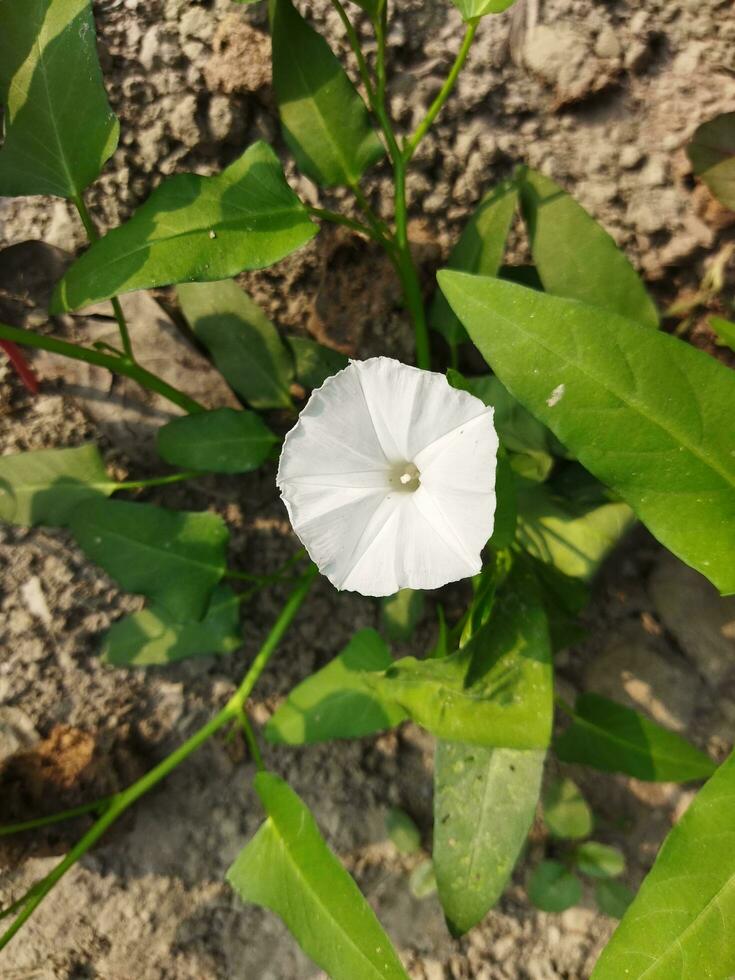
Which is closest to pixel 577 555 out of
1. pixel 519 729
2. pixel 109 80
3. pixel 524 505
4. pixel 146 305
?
pixel 524 505

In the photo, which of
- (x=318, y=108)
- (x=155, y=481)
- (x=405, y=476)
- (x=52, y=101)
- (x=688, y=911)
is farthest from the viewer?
(x=155, y=481)

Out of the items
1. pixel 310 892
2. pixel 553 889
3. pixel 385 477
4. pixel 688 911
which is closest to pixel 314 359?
pixel 385 477

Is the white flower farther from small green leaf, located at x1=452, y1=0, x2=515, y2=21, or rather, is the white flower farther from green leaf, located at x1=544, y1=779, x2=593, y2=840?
green leaf, located at x1=544, y1=779, x2=593, y2=840

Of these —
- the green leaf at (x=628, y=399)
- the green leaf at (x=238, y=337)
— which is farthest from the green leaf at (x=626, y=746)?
the green leaf at (x=238, y=337)

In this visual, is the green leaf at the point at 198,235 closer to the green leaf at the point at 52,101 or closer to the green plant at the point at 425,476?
the green plant at the point at 425,476

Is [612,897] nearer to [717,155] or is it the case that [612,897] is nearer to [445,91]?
[717,155]

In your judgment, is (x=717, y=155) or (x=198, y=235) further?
(x=717, y=155)

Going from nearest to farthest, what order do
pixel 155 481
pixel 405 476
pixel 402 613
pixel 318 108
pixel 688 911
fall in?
pixel 688 911, pixel 405 476, pixel 318 108, pixel 155 481, pixel 402 613
